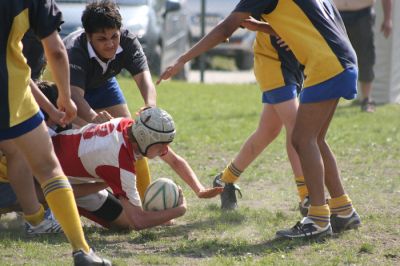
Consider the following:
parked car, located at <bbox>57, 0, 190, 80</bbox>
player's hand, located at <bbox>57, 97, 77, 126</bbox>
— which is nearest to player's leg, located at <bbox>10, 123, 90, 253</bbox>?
player's hand, located at <bbox>57, 97, 77, 126</bbox>

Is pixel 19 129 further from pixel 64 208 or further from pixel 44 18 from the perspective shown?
pixel 44 18

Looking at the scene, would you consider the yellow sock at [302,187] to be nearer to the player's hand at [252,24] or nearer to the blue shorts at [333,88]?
the blue shorts at [333,88]

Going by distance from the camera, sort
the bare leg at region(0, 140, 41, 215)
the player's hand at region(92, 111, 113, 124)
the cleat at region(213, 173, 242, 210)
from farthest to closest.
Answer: the cleat at region(213, 173, 242, 210) < the player's hand at region(92, 111, 113, 124) < the bare leg at region(0, 140, 41, 215)

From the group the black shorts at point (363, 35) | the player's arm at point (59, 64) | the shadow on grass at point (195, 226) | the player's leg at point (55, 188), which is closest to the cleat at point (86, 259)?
the player's leg at point (55, 188)

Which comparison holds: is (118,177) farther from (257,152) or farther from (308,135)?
(257,152)

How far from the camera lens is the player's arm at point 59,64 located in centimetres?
512

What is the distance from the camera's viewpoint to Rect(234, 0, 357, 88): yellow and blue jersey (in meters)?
5.78

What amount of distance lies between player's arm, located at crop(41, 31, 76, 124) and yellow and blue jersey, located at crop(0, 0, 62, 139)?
0.06 metres

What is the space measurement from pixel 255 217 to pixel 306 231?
2.91 feet

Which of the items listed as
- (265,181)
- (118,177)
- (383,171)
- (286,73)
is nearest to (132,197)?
(118,177)

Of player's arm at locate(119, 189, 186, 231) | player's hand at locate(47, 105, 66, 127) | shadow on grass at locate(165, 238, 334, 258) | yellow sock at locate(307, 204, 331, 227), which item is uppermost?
player's hand at locate(47, 105, 66, 127)

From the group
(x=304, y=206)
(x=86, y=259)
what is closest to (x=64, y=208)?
(x=86, y=259)

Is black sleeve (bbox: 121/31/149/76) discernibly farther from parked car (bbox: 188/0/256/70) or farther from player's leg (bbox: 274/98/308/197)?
parked car (bbox: 188/0/256/70)

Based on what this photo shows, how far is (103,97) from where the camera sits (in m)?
7.08
